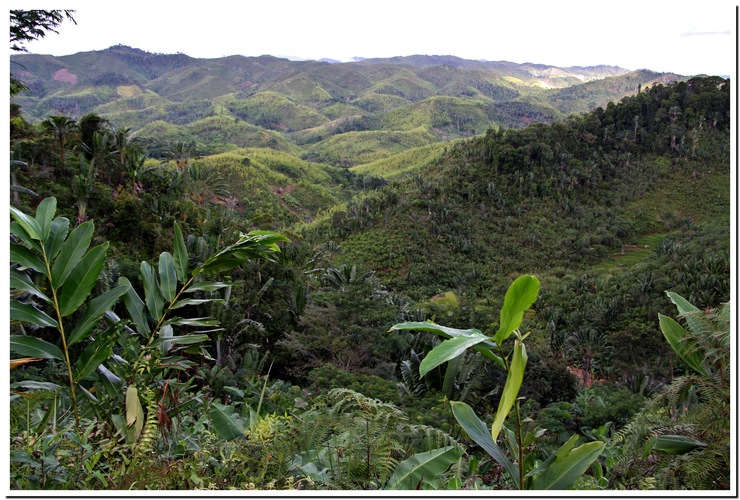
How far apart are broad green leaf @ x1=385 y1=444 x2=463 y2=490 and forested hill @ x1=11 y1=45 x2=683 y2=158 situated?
45.8 metres

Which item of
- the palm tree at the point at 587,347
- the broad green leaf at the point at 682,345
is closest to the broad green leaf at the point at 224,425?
the broad green leaf at the point at 682,345

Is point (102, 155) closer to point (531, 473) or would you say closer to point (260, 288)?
point (260, 288)

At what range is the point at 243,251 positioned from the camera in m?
1.58

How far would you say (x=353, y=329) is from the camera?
8234 millimetres

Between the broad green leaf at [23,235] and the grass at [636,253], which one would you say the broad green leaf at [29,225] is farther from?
the grass at [636,253]

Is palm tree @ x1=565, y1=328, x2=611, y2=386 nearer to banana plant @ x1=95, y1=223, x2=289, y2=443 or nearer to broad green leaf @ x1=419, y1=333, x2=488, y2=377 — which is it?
banana plant @ x1=95, y1=223, x2=289, y2=443

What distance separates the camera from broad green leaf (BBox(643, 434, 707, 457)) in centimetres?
124

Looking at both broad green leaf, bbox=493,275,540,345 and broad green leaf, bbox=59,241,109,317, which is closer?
broad green leaf, bbox=493,275,540,345

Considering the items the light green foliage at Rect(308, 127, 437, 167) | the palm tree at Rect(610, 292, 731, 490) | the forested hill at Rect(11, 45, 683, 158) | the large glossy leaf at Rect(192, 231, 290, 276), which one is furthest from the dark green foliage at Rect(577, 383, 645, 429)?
the light green foliage at Rect(308, 127, 437, 167)

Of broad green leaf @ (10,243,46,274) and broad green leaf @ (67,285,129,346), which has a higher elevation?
broad green leaf @ (10,243,46,274)

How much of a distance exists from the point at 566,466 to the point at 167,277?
4.37 ft

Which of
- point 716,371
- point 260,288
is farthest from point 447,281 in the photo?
point 716,371

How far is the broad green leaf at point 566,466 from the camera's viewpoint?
1.14 m
